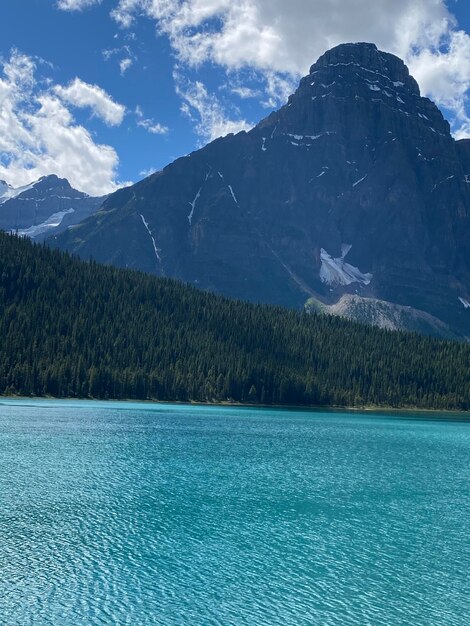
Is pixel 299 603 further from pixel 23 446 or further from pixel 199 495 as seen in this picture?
pixel 23 446

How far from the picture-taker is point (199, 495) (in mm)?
63312

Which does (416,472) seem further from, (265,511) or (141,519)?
(141,519)

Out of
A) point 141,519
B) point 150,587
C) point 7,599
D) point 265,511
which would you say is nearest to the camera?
point 7,599

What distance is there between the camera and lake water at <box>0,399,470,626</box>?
3556cm

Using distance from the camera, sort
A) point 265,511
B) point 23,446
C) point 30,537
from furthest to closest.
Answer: point 23,446, point 265,511, point 30,537

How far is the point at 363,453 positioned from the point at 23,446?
51.3 metres

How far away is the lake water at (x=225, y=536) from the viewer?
117ft

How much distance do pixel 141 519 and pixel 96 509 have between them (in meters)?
4.19

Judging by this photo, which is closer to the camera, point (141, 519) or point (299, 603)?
point (299, 603)

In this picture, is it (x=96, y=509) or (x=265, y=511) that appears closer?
(x=96, y=509)

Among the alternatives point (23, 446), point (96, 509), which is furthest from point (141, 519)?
point (23, 446)

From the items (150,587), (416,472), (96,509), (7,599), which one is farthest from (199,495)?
(416,472)

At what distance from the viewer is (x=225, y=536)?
4953cm

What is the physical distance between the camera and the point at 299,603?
120ft
